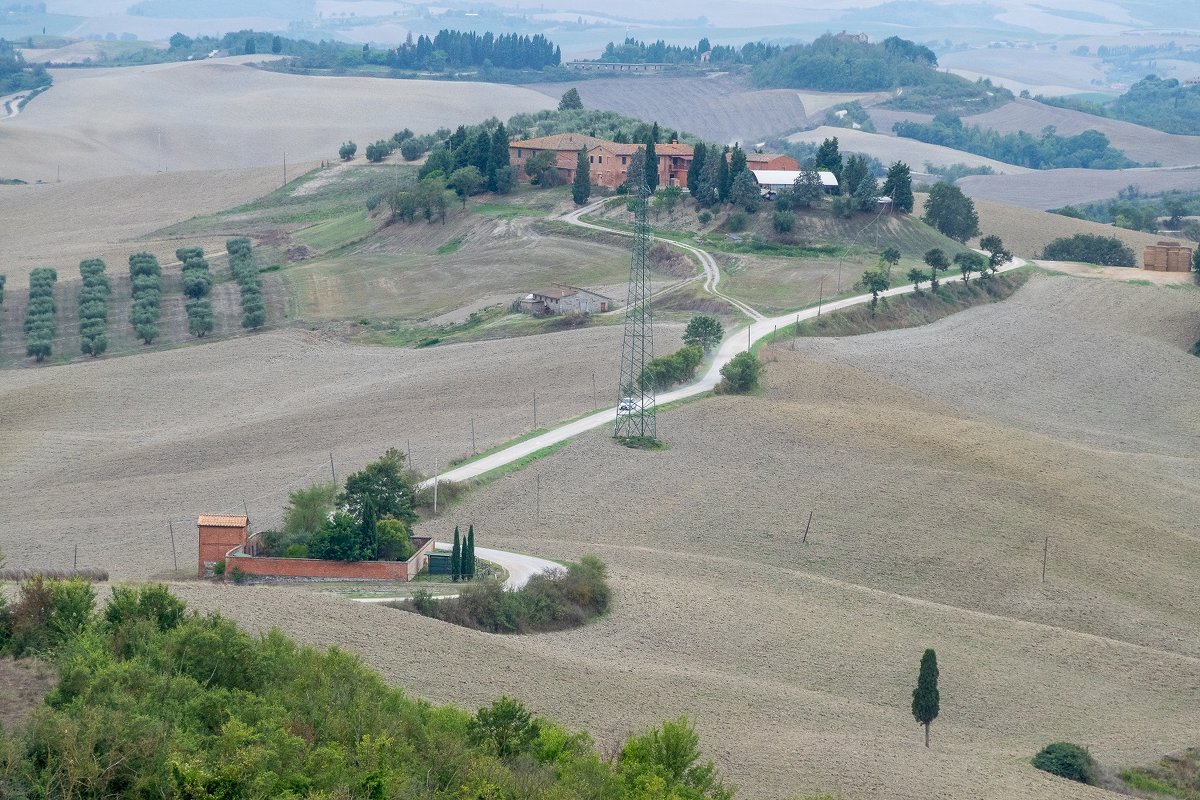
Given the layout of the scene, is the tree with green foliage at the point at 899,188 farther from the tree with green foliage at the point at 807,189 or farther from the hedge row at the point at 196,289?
the hedge row at the point at 196,289

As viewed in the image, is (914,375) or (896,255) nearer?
(914,375)

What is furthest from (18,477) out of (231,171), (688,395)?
(231,171)

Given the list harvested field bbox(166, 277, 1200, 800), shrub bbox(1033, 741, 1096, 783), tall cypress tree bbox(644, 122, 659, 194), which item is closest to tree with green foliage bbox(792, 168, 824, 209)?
tall cypress tree bbox(644, 122, 659, 194)

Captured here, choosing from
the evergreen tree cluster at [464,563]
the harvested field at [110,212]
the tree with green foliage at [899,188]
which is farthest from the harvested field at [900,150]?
the evergreen tree cluster at [464,563]

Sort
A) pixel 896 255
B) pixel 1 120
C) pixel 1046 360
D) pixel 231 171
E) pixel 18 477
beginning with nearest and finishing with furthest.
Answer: pixel 18 477
pixel 1046 360
pixel 896 255
pixel 231 171
pixel 1 120

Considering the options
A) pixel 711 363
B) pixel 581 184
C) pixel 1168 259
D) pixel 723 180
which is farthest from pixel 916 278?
pixel 581 184

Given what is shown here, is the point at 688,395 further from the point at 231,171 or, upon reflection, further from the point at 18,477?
the point at 231,171

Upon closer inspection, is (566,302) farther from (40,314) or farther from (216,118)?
(216,118)
